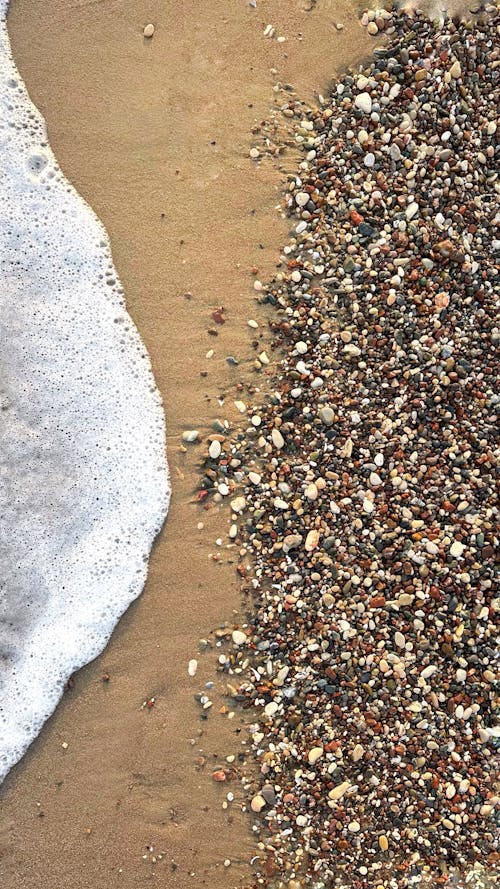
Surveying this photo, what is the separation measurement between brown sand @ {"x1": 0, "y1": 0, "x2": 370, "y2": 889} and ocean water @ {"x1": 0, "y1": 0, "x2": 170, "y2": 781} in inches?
4.7

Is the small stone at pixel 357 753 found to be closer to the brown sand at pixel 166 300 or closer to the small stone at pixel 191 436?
the brown sand at pixel 166 300

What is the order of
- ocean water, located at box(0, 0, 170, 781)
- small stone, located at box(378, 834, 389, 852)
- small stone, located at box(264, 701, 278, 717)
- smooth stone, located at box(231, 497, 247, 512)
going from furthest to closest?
ocean water, located at box(0, 0, 170, 781) < smooth stone, located at box(231, 497, 247, 512) < small stone, located at box(264, 701, 278, 717) < small stone, located at box(378, 834, 389, 852)

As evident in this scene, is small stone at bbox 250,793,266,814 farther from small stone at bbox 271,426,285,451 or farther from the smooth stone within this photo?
small stone at bbox 271,426,285,451

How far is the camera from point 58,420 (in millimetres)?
3887

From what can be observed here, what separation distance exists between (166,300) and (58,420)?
928 mm

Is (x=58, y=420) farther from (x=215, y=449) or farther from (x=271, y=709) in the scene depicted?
(x=271, y=709)

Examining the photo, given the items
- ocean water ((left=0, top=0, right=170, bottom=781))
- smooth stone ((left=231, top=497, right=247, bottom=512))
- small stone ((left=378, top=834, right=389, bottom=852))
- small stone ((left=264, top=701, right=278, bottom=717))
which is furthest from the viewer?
ocean water ((left=0, top=0, right=170, bottom=781))

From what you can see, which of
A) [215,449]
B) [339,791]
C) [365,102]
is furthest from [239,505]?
[365,102]

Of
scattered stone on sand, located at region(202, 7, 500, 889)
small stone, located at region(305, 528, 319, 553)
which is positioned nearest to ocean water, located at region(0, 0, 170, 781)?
scattered stone on sand, located at region(202, 7, 500, 889)

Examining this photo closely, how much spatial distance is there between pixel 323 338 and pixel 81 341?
4.57 ft

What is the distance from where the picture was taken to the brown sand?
355cm

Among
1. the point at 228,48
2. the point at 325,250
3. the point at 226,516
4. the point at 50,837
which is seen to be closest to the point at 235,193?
the point at 325,250

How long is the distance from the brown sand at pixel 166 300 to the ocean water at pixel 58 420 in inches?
4.7

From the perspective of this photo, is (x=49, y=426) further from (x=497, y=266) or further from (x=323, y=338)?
(x=497, y=266)
